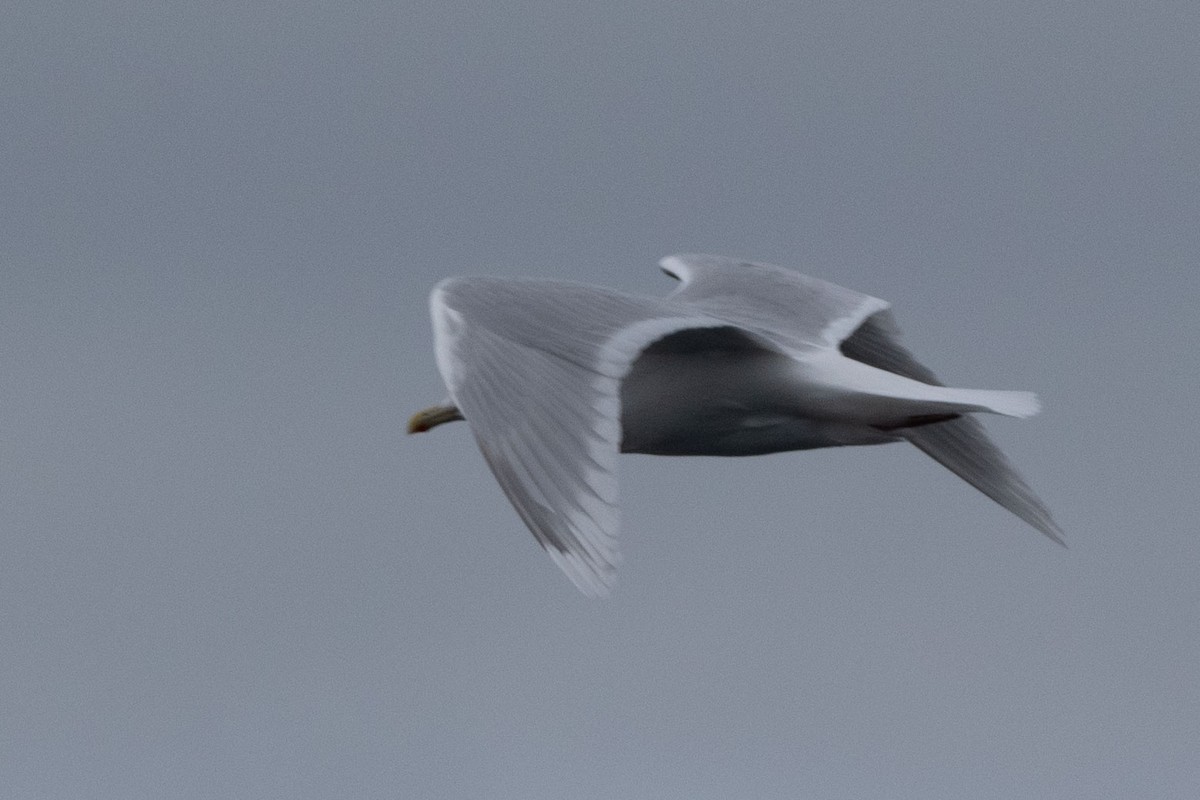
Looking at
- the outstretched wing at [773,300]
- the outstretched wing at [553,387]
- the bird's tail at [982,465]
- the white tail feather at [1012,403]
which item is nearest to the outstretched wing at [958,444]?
the bird's tail at [982,465]

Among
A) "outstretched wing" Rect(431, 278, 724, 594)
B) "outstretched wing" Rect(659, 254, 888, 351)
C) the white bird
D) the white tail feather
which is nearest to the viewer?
"outstretched wing" Rect(431, 278, 724, 594)

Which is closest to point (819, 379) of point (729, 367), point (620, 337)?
point (729, 367)

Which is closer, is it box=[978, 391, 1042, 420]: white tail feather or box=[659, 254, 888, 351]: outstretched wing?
box=[978, 391, 1042, 420]: white tail feather

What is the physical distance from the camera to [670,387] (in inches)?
347

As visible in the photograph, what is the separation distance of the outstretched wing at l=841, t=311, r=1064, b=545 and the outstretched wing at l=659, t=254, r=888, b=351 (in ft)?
0.59

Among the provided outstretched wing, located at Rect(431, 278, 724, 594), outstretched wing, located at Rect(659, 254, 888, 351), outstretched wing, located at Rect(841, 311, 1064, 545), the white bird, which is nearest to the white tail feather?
the white bird

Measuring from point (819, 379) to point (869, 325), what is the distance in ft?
5.56

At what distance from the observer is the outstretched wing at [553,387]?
7098mm

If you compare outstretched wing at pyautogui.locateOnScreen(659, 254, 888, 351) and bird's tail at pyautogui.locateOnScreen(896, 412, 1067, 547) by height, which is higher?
outstretched wing at pyautogui.locateOnScreen(659, 254, 888, 351)

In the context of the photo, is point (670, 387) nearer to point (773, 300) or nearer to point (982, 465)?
point (773, 300)

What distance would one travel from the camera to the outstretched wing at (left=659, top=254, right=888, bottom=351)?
375 inches

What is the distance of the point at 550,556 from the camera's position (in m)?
6.99

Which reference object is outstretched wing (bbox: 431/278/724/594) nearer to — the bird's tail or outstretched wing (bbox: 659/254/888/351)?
outstretched wing (bbox: 659/254/888/351)

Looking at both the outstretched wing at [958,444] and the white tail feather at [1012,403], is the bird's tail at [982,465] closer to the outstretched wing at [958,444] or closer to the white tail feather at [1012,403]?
the outstretched wing at [958,444]
